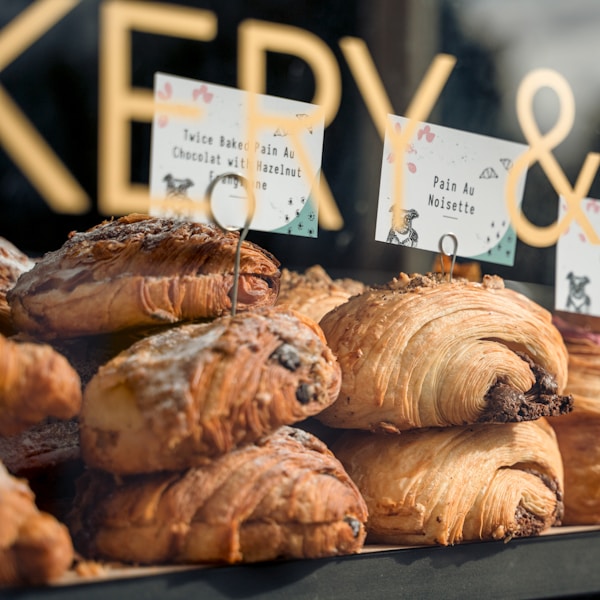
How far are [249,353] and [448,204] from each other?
721mm

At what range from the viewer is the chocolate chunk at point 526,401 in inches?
59.4

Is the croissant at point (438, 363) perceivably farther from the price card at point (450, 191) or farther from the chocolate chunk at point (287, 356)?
the chocolate chunk at point (287, 356)

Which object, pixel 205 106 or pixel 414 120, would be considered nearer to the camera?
pixel 205 106

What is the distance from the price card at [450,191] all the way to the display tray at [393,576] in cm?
63

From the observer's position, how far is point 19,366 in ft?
3.55

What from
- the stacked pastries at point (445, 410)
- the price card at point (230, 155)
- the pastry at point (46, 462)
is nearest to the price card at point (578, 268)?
the stacked pastries at point (445, 410)

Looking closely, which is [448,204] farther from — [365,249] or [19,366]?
[19,366]

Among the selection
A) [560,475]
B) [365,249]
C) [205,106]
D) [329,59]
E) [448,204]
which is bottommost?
[560,475]

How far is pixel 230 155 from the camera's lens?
1.44m

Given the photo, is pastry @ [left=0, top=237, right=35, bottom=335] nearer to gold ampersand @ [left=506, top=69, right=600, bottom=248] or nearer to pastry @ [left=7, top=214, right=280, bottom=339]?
pastry @ [left=7, top=214, right=280, bottom=339]

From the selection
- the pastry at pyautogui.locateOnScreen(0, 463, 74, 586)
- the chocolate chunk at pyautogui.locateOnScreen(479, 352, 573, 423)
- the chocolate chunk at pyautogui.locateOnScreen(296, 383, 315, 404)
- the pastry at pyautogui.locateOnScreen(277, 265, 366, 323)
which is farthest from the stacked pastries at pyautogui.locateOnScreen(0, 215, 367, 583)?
the pastry at pyautogui.locateOnScreen(277, 265, 366, 323)

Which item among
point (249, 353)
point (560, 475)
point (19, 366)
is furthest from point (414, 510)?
point (19, 366)

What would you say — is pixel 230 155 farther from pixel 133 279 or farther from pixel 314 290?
pixel 314 290

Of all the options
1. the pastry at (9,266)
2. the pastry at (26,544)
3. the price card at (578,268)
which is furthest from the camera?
the price card at (578,268)
